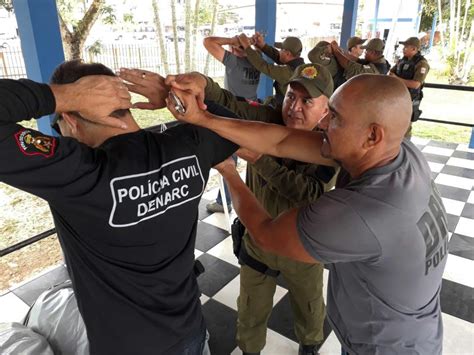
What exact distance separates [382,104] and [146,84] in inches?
27.0

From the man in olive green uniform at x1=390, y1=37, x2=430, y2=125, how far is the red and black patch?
14.8ft

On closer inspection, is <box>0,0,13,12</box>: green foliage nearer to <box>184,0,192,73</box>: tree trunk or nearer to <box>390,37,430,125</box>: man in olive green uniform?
<box>184,0,192,73</box>: tree trunk

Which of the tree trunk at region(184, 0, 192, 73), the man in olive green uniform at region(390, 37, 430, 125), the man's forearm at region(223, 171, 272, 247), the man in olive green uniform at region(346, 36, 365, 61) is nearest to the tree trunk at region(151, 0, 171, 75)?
the tree trunk at region(184, 0, 192, 73)

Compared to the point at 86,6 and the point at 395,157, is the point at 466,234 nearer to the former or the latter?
the point at 395,157

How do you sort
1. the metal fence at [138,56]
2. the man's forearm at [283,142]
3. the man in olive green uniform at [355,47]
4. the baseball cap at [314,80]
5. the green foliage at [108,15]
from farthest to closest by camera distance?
the man in olive green uniform at [355,47] < the metal fence at [138,56] < the green foliage at [108,15] < the baseball cap at [314,80] < the man's forearm at [283,142]

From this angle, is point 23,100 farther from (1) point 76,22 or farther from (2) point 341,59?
(2) point 341,59

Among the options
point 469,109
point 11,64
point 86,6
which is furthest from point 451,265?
point 469,109

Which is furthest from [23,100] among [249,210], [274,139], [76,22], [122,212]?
[76,22]

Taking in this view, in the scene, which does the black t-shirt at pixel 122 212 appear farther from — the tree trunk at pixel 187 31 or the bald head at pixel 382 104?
the tree trunk at pixel 187 31

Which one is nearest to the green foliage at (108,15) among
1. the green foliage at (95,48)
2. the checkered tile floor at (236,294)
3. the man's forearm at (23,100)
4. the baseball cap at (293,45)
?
→ the green foliage at (95,48)

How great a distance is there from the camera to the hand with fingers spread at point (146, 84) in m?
1.11

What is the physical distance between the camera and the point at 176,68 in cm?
503

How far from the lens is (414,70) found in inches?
177

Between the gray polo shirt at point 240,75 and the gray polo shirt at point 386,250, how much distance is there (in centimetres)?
242
